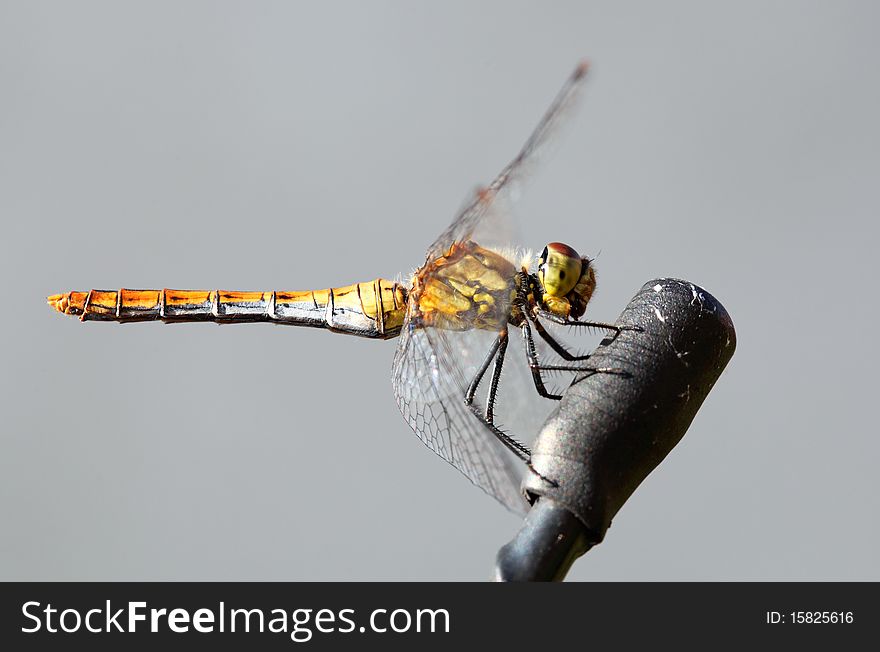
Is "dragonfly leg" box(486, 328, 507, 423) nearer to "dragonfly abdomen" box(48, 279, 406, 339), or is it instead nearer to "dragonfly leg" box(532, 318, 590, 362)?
"dragonfly leg" box(532, 318, 590, 362)

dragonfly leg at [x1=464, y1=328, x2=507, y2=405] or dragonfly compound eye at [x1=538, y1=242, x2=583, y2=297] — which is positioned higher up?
dragonfly compound eye at [x1=538, y1=242, x2=583, y2=297]

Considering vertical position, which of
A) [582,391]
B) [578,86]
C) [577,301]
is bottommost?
[582,391]

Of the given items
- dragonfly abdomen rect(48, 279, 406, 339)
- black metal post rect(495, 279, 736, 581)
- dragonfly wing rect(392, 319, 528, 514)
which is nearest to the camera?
black metal post rect(495, 279, 736, 581)

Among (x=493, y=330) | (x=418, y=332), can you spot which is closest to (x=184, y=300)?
(x=418, y=332)

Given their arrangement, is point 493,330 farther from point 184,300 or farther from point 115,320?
point 115,320

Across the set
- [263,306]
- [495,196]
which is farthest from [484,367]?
[263,306]

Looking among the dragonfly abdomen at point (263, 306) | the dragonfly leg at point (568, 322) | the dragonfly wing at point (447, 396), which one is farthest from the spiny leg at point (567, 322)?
the dragonfly abdomen at point (263, 306)

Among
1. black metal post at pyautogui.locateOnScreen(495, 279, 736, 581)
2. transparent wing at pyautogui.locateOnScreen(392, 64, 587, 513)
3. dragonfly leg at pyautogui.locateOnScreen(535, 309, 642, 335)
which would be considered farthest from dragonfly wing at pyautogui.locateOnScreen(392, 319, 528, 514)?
black metal post at pyautogui.locateOnScreen(495, 279, 736, 581)

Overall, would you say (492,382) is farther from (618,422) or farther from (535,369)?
(618,422)
